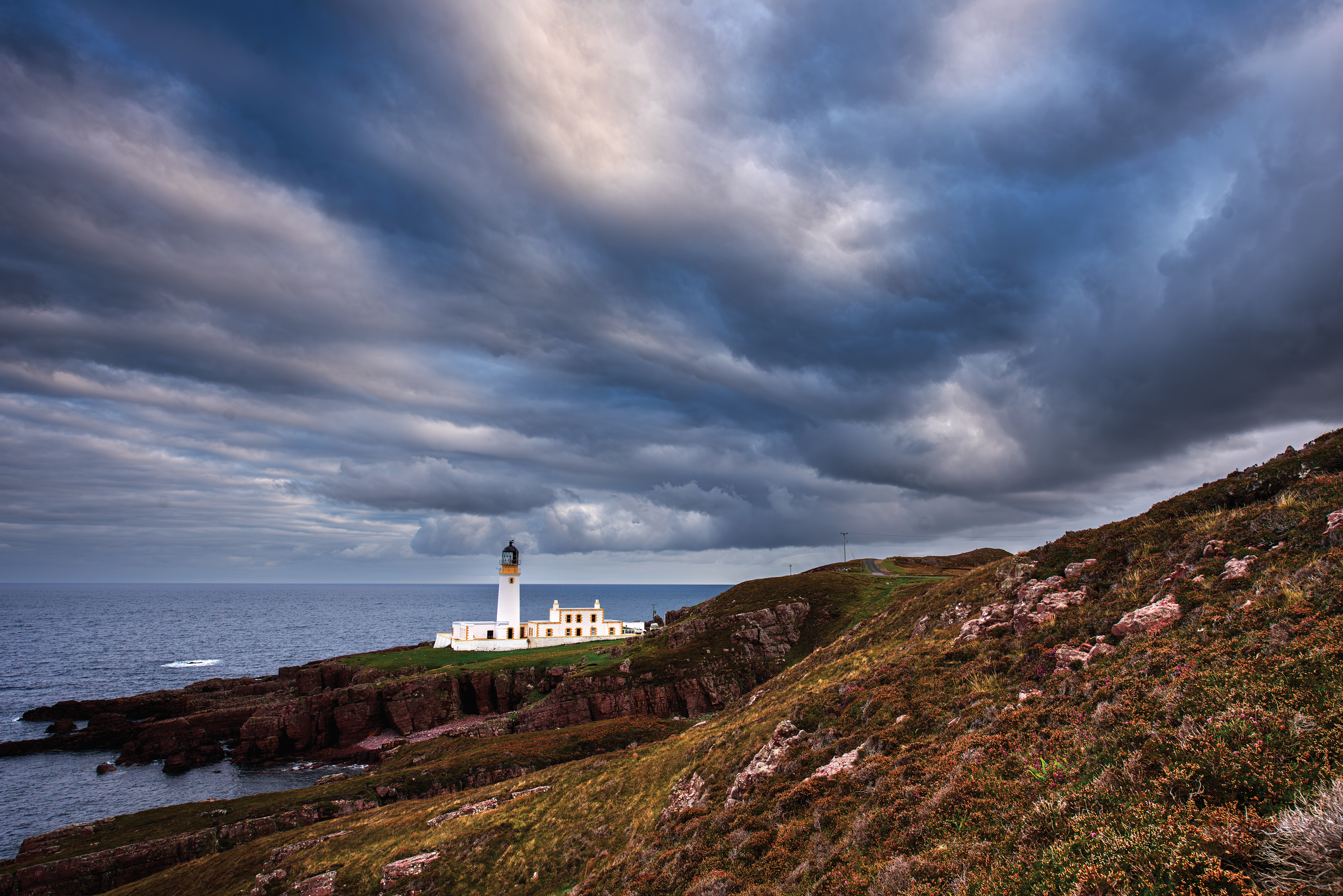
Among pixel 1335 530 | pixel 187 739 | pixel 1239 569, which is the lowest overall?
pixel 187 739

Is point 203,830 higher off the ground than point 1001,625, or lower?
lower

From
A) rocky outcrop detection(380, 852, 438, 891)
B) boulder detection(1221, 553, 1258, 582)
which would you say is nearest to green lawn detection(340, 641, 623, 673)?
rocky outcrop detection(380, 852, 438, 891)

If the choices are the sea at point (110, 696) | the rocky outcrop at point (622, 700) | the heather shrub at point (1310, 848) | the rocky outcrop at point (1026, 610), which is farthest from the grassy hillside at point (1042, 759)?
the sea at point (110, 696)

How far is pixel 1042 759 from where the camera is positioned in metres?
13.7

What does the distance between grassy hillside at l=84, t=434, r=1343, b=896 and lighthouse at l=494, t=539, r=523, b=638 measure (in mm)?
87304

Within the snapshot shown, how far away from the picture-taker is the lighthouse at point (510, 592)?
123 metres

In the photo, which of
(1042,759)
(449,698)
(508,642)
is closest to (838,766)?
(1042,759)

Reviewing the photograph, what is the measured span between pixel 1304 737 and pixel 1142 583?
12.8m

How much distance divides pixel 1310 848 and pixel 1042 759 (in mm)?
7693

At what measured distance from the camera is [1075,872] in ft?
30.4

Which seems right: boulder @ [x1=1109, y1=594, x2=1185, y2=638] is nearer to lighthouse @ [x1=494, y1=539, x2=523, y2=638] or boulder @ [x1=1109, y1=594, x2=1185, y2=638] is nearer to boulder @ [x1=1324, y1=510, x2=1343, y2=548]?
boulder @ [x1=1324, y1=510, x2=1343, y2=548]

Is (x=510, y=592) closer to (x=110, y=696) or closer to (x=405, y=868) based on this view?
(x=110, y=696)

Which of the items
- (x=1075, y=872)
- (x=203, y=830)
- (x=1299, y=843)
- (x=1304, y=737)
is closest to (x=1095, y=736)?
(x=1304, y=737)

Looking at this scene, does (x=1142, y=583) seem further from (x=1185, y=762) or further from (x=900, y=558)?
(x=900, y=558)
